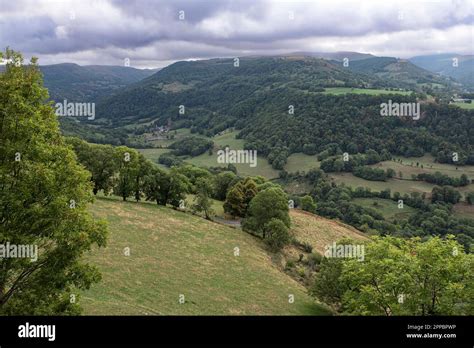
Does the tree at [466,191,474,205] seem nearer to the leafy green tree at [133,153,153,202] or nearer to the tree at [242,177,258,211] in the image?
the tree at [242,177,258,211]

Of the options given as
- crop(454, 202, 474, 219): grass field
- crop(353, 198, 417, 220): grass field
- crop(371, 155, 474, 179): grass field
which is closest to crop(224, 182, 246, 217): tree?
crop(353, 198, 417, 220): grass field

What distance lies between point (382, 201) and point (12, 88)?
158m

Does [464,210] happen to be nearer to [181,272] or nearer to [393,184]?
[393,184]

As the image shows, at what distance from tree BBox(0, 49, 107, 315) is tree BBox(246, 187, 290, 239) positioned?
46.4 metres

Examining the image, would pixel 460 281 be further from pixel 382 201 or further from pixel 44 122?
pixel 382 201

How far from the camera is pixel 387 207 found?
14825cm

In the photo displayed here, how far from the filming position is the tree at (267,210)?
196 feet

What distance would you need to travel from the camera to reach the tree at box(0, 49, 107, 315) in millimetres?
12477

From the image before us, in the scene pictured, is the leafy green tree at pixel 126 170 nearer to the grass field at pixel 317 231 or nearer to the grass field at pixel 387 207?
the grass field at pixel 317 231

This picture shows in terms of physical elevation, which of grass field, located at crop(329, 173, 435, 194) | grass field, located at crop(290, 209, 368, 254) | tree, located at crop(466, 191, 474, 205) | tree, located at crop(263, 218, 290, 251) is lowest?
tree, located at crop(466, 191, 474, 205)

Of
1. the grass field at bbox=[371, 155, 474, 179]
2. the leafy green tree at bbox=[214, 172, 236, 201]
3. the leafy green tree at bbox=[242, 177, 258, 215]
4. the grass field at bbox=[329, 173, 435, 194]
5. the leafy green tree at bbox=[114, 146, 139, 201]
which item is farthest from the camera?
the grass field at bbox=[371, 155, 474, 179]

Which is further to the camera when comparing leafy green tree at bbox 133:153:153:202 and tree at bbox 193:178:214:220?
tree at bbox 193:178:214:220
